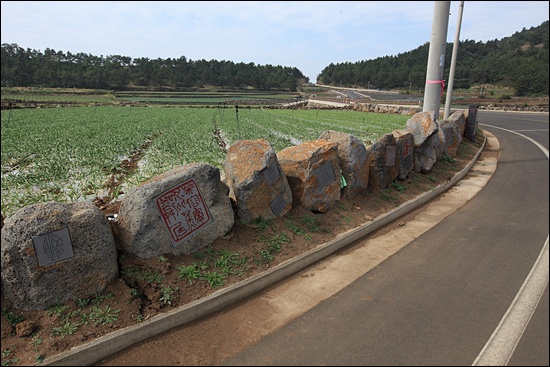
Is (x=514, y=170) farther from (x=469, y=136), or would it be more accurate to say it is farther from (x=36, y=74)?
(x=36, y=74)

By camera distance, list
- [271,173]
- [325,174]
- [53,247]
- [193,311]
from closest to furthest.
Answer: [53,247] < [193,311] < [271,173] < [325,174]

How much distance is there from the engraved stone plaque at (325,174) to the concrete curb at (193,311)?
102cm

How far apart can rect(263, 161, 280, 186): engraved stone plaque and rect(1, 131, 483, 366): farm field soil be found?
686 millimetres

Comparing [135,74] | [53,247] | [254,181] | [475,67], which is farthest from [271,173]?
[135,74]

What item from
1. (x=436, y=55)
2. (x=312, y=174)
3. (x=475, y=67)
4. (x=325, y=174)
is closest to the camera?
(x=312, y=174)

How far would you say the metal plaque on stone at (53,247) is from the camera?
3.37 m

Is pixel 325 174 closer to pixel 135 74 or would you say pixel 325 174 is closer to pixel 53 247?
pixel 53 247

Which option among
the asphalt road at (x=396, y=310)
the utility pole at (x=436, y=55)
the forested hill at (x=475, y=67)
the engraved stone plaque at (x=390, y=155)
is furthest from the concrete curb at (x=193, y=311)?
the utility pole at (x=436, y=55)

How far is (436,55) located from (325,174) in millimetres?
9092

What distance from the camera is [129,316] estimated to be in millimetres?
3600

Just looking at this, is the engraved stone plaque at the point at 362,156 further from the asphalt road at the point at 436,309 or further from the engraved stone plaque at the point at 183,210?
the engraved stone plaque at the point at 183,210

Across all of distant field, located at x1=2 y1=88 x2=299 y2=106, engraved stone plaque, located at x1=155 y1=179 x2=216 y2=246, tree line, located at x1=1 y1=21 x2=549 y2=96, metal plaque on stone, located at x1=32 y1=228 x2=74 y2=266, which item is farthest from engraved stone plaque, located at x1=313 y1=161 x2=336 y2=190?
tree line, located at x1=1 y1=21 x2=549 y2=96

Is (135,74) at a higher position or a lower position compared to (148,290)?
higher

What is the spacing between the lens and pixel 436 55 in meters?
12.6
